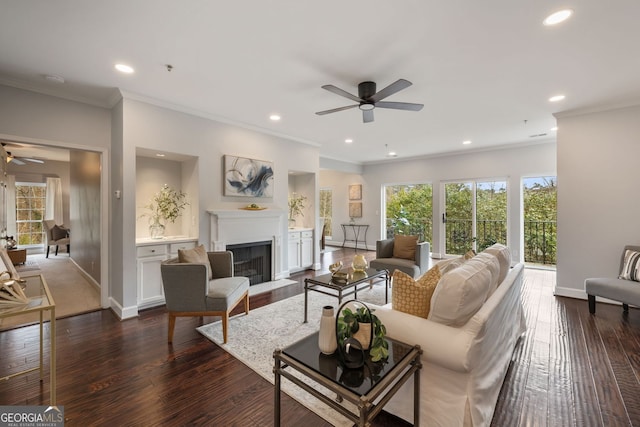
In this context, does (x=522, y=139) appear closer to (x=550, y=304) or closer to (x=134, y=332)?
(x=550, y=304)

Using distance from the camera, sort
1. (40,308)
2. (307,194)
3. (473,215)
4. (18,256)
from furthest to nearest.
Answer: (473,215) < (18,256) < (307,194) < (40,308)

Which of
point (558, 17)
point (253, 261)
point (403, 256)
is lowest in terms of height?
point (253, 261)

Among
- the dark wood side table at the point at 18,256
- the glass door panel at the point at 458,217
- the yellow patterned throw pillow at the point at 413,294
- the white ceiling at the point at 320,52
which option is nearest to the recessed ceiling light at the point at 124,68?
the white ceiling at the point at 320,52

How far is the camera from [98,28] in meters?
2.16

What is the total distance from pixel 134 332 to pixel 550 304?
5.26 m

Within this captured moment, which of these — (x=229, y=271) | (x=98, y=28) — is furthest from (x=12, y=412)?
(x=98, y=28)

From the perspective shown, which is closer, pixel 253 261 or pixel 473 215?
pixel 253 261

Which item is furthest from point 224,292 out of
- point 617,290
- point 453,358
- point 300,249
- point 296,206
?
point 617,290

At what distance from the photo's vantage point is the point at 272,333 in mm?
2883

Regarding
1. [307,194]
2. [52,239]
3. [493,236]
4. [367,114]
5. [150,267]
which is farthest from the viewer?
[52,239]

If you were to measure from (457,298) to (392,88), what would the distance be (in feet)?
6.49

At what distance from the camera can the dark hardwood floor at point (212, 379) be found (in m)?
1.77

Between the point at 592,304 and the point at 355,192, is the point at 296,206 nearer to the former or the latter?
the point at 355,192

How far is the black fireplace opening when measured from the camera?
4480 mm
